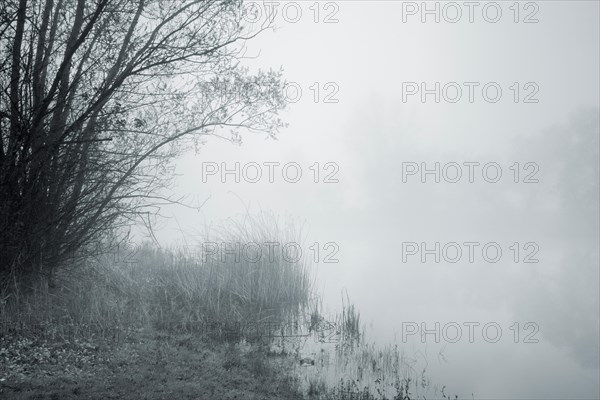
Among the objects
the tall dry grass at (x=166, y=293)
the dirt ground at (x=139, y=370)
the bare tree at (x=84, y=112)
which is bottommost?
the dirt ground at (x=139, y=370)

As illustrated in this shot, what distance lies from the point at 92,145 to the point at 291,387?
4.98m

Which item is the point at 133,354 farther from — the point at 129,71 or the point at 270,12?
the point at 270,12

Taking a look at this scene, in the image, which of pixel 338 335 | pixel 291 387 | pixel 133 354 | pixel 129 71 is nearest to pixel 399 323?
pixel 338 335

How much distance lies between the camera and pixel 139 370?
15.4ft

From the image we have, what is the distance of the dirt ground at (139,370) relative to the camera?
4074 mm

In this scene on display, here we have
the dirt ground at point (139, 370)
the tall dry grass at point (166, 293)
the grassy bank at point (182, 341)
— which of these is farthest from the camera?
the tall dry grass at point (166, 293)

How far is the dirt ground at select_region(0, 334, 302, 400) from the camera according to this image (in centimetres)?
407

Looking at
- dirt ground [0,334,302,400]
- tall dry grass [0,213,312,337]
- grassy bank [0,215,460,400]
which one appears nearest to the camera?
dirt ground [0,334,302,400]

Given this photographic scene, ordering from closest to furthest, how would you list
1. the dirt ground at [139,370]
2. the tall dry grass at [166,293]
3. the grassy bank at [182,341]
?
the dirt ground at [139,370]
the grassy bank at [182,341]
the tall dry grass at [166,293]

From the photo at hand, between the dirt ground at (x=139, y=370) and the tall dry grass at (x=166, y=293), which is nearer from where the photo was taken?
the dirt ground at (x=139, y=370)

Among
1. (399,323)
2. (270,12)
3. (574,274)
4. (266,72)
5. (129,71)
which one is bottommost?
(399,323)

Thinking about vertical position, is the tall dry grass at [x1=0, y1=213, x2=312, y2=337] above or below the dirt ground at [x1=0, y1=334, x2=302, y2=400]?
above

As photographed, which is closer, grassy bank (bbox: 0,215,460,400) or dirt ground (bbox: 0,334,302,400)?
dirt ground (bbox: 0,334,302,400)

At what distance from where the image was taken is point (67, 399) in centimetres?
378
